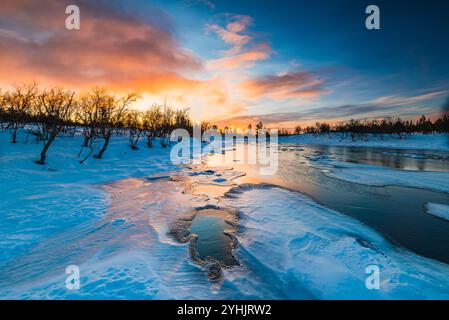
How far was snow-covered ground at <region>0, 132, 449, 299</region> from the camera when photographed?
387cm

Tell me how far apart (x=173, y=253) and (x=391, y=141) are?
8107 centimetres

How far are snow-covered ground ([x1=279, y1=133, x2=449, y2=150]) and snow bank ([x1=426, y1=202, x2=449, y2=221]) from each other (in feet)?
180

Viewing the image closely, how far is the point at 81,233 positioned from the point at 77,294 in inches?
129

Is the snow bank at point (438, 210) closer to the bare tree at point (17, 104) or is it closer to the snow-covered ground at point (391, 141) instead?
the bare tree at point (17, 104)

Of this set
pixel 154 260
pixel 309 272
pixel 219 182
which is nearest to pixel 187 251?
pixel 154 260

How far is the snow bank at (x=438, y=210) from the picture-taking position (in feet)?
25.1

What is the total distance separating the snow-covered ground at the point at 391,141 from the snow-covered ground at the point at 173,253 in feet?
199

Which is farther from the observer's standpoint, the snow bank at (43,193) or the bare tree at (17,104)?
the bare tree at (17,104)

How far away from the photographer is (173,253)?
207 inches

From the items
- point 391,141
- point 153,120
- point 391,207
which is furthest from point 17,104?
point 391,141

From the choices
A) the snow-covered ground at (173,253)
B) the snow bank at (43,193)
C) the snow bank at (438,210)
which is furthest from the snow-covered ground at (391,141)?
the snow bank at (43,193)

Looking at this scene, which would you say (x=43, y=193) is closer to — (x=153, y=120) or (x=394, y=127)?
(x=153, y=120)

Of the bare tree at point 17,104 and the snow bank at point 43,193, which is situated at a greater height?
the bare tree at point 17,104

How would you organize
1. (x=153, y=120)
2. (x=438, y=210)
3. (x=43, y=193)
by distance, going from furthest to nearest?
(x=153, y=120) < (x=43, y=193) < (x=438, y=210)
